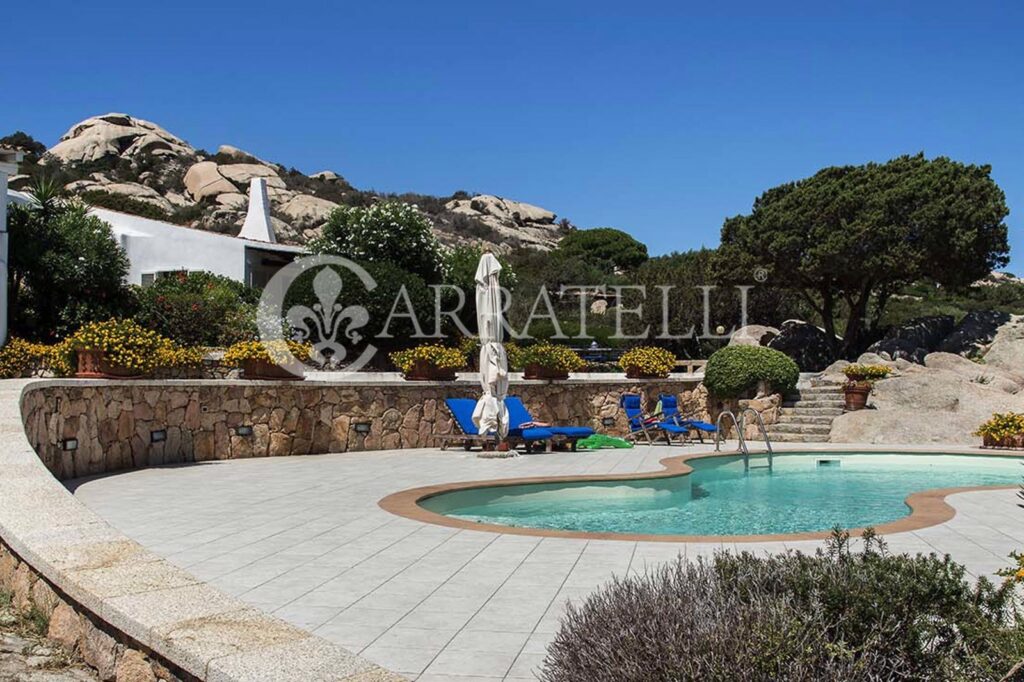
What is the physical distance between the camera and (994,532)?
271 inches

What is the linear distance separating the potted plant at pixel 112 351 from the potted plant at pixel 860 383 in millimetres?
13552

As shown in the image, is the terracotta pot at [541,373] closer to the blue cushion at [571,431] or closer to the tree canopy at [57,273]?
the blue cushion at [571,431]

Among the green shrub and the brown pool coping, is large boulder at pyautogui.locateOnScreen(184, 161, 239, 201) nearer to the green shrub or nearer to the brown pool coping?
the green shrub

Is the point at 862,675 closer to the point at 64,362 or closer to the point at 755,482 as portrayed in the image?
the point at 755,482

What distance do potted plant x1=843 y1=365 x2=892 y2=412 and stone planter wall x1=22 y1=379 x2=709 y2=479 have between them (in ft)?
14.1

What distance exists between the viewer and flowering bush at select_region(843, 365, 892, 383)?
59.3 feet

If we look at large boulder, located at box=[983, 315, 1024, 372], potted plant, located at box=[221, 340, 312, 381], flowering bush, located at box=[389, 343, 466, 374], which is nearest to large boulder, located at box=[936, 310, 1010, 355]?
large boulder, located at box=[983, 315, 1024, 372]

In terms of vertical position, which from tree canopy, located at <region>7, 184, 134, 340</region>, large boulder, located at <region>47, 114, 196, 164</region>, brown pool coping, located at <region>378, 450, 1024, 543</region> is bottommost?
brown pool coping, located at <region>378, 450, 1024, 543</region>

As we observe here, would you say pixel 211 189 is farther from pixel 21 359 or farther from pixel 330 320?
pixel 21 359

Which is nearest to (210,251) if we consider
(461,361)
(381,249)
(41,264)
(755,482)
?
(381,249)

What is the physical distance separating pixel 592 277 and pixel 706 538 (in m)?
37.9

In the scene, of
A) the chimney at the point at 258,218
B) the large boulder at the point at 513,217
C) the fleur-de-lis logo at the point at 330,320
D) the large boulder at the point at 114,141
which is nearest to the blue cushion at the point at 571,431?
the fleur-de-lis logo at the point at 330,320

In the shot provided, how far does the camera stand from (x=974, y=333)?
79.3ft

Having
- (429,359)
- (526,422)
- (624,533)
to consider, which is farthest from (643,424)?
(624,533)
